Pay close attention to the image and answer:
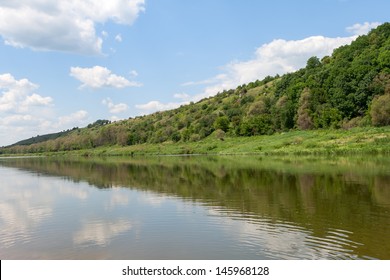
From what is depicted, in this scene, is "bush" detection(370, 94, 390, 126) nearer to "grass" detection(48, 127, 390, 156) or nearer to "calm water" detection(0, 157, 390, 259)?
"grass" detection(48, 127, 390, 156)

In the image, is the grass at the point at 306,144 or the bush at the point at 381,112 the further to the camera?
the bush at the point at 381,112

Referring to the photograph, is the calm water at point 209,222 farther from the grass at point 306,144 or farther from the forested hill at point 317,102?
the forested hill at point 317,102

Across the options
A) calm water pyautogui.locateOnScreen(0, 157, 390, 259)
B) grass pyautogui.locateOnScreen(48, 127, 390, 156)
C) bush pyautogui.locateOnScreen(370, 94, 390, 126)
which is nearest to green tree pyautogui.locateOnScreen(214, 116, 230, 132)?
grass pyautogui.locateOnScreen(48, 127, 390, 156)

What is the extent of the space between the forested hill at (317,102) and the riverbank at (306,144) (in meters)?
5.37

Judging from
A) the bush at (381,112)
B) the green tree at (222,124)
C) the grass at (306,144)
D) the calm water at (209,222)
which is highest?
the green tree at (222,124)

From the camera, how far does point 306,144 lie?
3012 inches

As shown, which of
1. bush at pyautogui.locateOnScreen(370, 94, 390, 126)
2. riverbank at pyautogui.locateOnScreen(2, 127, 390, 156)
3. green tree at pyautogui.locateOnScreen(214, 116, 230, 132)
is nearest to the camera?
riverbank at pyautogui.locateOnScreen(2, 127, 390, 156)

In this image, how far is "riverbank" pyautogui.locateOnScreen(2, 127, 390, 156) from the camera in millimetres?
64125

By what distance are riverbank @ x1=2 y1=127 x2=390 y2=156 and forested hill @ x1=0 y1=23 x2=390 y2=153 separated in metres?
5.37

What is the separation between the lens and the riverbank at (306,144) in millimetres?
64125

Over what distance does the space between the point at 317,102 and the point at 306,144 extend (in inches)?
1095

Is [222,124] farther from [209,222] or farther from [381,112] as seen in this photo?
[209,222]

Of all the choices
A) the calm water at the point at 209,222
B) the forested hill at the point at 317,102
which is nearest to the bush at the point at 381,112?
the forested hill at the point at 317,102

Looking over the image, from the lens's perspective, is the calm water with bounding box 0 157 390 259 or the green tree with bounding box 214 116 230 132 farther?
the green tree with bounding box 214 116 230 132
